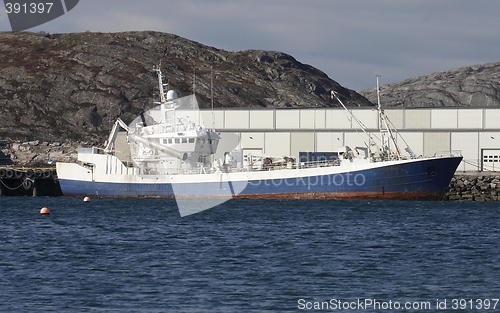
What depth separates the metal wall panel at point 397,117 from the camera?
66.8m

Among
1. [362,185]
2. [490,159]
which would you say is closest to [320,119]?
[490,159]

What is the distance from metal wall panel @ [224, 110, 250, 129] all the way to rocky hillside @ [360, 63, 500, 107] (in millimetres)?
72508

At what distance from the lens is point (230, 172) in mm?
56375

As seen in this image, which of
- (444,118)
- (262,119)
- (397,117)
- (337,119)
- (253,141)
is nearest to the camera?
(444,118)

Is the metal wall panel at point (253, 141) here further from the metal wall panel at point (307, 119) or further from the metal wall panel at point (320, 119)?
the metal wall panel at point (320, 119)

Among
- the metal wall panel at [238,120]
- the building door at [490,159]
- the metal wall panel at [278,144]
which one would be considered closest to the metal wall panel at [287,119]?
the metal wall panel at [278,144]

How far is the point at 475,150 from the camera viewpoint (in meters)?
64.2

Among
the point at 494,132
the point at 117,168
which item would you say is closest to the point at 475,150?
the point at 494,132

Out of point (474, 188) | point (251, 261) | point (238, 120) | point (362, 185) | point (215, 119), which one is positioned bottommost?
point (251, 261)

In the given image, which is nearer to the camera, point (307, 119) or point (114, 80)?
point (307, 119)

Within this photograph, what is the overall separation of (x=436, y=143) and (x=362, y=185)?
14.6 meters

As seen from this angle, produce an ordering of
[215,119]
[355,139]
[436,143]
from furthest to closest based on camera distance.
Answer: [215,119] < [355,139] < [436,143]

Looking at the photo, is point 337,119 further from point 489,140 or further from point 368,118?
point 489,140

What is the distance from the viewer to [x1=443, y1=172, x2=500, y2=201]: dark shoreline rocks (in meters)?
59.2
